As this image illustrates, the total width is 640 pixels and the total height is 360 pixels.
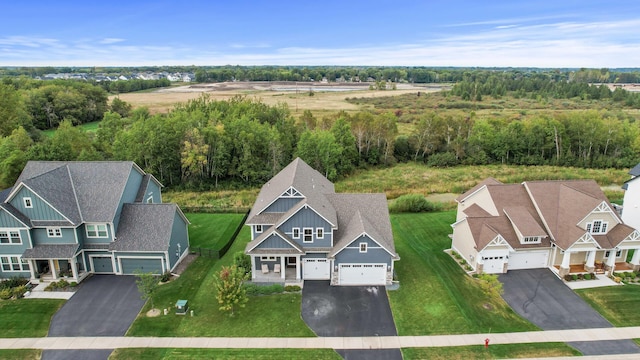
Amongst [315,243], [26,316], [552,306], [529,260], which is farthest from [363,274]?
[26,316]

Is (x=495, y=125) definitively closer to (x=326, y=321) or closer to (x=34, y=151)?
(x=326, y=321)

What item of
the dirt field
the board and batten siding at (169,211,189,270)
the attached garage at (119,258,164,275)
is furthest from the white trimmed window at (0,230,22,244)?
the dirt field

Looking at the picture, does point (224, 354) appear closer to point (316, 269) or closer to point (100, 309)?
point (316, 269)

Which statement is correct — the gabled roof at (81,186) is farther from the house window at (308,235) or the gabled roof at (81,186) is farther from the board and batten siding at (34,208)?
the house window at (308,235)

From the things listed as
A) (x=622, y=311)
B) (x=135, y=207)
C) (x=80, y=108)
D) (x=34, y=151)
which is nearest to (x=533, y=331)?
(x=622, y=311)

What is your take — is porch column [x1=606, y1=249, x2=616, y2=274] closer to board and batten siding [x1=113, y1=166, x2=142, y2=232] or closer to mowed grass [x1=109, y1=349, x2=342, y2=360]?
mowed grass [x1=109, y1=349, x2=342, y2=360]

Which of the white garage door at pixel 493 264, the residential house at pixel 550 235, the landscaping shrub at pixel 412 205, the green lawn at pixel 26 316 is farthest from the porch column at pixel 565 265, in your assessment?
the green lawn at pixel 26 316
